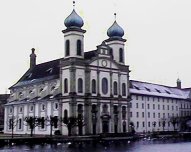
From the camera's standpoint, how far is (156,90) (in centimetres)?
12119

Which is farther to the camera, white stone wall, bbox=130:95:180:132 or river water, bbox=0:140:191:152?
white stone wall, bbox=130:95:180:132

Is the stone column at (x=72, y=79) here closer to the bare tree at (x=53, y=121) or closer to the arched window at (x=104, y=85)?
the bare tree at (x=53, y=121)

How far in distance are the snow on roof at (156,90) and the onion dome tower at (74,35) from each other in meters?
25.4

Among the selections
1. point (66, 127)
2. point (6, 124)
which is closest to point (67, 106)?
point (66, 127)

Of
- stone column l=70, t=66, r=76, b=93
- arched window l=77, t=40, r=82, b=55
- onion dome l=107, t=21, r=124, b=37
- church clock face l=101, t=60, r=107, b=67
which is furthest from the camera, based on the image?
onion dome l=107, t=21, r=124, b=37

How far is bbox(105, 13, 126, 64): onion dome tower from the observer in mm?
Result: 97125

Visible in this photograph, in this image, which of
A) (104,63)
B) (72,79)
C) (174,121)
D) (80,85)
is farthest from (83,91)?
(174,121)

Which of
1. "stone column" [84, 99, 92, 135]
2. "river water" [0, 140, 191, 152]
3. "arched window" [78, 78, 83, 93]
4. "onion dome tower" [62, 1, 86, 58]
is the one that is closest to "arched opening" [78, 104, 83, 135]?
"stone column" [84, 99, 92, 135]

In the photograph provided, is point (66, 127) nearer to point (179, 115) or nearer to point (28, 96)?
point (28, 96)

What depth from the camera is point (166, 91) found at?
126 m

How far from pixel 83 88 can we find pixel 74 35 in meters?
11.6

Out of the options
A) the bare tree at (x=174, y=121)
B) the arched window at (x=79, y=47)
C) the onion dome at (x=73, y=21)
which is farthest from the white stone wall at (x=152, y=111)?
the onion dome at (x=73, y=21)

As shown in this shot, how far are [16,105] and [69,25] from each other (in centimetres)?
2948

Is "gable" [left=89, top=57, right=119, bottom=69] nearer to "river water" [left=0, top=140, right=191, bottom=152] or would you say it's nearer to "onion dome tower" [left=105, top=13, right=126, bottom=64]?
"onion dome tower" [left=105, top=13, right=126, bottom=64]
